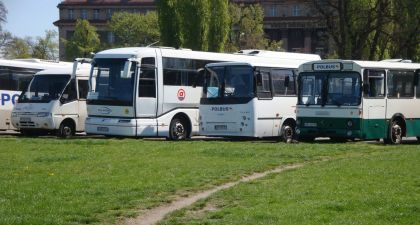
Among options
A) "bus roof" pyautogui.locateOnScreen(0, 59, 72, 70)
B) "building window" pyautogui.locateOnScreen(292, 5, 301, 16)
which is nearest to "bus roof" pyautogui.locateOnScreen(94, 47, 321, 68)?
"bus roof" pyautogui.locateOnScreen(0, 59, 72, 70)

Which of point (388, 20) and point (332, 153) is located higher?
point (388, 20)

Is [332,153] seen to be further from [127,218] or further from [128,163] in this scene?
[127,218]

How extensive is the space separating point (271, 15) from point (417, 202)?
113200 mm

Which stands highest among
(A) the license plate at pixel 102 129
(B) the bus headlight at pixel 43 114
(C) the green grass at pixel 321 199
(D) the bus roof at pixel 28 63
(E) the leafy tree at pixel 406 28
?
(E) the leafy tree at pixel 406 28

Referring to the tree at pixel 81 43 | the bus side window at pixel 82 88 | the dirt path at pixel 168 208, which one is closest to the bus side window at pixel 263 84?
the bus side window at pixel 82 88

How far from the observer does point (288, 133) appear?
93.8 ft

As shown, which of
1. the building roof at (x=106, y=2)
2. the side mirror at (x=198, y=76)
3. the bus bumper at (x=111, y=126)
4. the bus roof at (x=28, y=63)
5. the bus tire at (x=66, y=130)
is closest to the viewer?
the bus bumper at (x=111, y=126)

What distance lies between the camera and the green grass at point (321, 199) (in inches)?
404

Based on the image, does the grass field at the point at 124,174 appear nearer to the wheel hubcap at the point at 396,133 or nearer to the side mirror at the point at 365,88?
the side mirror at the point at 365,88

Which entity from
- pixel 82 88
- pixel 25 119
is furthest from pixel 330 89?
pixel 25 119

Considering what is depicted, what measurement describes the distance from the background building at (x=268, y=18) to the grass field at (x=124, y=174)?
76.9 meters

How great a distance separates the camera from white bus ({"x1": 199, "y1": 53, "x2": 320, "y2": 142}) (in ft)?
87.8

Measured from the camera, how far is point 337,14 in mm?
48406

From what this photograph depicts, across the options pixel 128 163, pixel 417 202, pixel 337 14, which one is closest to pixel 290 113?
pixel 128 163
